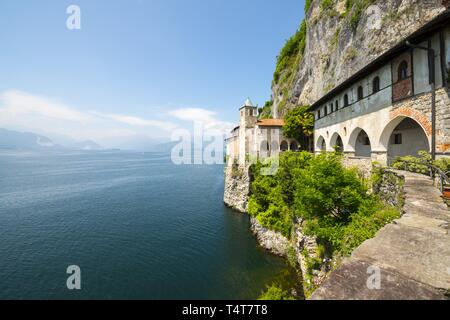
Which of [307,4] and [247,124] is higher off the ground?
[307,4]

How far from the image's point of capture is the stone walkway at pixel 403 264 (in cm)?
321

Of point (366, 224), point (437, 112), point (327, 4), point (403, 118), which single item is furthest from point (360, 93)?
point (327, 4)

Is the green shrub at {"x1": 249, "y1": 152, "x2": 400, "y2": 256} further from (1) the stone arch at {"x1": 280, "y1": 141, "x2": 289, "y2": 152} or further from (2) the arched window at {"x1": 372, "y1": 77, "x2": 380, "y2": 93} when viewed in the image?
(1) the stone arch at {"x1": 280, "y1": 141, "x2": 289, "y2": 152}

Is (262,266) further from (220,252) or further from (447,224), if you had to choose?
(447,224)

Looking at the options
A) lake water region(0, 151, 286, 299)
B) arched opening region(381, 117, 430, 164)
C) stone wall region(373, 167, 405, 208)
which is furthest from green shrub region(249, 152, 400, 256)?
lake water region(0, 151, 286, 299)

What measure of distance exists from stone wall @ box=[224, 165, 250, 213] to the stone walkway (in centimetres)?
2798

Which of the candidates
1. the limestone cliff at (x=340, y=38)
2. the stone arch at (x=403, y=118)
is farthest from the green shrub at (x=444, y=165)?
the limestone cliff at (x=340, y=38)

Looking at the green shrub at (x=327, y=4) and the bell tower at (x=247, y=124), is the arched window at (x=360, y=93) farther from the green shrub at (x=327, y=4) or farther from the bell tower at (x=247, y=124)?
the green shrub at (x=327, y=4)

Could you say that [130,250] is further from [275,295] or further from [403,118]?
[403,118]

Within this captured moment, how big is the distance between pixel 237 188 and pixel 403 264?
3267 cm

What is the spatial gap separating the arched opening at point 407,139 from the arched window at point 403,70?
3553 millimetres

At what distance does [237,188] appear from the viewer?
36.5m

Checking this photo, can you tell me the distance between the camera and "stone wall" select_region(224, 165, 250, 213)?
113 ft
